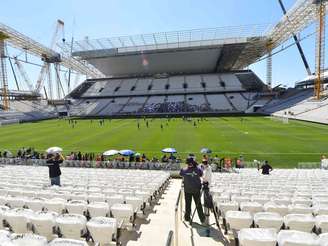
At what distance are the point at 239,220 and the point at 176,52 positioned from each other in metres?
91.8

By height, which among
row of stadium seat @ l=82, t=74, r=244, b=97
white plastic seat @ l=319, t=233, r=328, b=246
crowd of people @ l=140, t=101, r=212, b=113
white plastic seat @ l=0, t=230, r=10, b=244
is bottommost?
white plastic seat @ l=319, t=233, r=328, b=246

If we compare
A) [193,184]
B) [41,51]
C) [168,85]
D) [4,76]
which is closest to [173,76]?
[168,85]

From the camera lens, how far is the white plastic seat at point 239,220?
584cm

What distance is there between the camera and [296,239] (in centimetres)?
423

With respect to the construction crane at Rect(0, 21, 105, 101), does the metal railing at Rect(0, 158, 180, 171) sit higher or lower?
lower

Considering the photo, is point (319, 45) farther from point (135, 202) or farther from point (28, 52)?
point (28, 52)

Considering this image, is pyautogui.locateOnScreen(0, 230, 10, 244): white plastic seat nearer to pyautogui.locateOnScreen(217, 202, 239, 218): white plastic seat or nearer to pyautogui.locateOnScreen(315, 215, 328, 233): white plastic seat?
pyautogui.locateOnScreen(217, 202, 239, 218): white plastic seat

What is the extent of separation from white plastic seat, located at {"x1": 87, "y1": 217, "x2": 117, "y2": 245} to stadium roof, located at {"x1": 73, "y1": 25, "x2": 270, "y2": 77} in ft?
268

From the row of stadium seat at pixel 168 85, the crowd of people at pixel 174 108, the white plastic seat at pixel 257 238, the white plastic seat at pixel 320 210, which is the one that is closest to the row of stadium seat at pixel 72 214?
the white plastic seat at pixel 257 238

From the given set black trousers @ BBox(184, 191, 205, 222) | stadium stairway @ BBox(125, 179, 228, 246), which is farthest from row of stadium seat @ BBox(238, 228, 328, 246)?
black trousers @ BBox(184, 191, 205, 222)

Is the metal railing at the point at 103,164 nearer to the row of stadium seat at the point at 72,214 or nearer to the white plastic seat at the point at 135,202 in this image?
the row of stadium seat at the point at 72,214

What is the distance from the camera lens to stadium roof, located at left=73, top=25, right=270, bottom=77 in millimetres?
84750

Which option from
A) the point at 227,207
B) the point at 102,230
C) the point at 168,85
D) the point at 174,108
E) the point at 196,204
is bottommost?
the point at 196,204

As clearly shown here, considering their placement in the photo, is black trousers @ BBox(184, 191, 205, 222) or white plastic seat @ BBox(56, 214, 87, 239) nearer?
white plastic seat @ BBox(56, 214, 87, 239)
